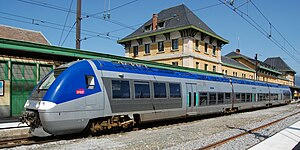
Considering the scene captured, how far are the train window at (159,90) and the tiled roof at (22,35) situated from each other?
57.5 ft

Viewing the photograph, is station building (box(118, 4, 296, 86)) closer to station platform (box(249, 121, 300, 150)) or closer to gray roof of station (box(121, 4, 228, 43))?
gray roof of station (box(121, 4, 228, 43))

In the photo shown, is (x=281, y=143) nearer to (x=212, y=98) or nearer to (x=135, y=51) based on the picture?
(x=212, y=98)

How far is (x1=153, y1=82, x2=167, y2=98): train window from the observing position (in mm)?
11844

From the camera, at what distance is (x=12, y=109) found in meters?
14.0

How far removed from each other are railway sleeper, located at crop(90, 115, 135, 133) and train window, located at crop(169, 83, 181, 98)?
2.95 m

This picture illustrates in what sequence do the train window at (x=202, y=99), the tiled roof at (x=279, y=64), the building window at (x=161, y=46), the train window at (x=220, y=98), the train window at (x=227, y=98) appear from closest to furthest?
the train window at (x=202, y=99)
the train window at (x=220, y=98)
the train window at (x=227, y=98)
the building window at (x=161, y=46)
the tiled roof at (x=279, y=64)

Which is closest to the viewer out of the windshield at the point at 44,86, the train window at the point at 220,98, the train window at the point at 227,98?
the windshield at the point at 44,86

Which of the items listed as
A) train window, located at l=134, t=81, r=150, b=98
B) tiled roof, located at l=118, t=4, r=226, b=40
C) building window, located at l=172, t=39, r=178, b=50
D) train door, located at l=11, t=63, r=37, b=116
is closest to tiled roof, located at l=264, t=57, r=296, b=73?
tiled roof, located at l=118, t=4, r=226, b=40

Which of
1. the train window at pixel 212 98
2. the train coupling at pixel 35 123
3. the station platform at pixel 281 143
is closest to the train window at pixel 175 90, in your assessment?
the train window at pixel 212 98

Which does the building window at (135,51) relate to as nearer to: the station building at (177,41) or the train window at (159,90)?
the station building at (177,41)

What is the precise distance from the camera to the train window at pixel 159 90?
1184 cm

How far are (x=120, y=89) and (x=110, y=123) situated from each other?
4.51 feet

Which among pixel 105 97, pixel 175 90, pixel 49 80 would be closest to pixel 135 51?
pixel 175 90

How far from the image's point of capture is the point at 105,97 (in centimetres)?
959
